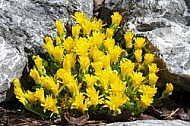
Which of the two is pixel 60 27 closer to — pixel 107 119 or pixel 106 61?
pixel 106 61

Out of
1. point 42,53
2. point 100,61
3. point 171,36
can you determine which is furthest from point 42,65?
point 171,36

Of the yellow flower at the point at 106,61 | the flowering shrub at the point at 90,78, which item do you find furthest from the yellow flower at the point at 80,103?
the yellow flower at the point at 106,61

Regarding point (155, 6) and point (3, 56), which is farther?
point (155, 6)

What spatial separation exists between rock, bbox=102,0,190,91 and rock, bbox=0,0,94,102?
522mm

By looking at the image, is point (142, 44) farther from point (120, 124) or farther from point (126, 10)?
point (120, 124)

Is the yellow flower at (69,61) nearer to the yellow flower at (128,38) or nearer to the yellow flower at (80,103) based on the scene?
the yellow flower at (80,103)

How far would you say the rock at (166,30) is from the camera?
161 inches

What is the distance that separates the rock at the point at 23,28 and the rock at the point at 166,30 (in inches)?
20.5

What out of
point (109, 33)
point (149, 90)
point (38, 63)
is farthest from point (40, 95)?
point (109, 33)

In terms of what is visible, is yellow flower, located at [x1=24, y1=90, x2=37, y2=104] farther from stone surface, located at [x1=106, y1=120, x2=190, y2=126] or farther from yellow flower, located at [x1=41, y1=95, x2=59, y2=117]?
stone surface, located at [x1=106, y1=120, x2=190, y2=126]

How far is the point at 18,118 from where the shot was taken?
13.1 ft

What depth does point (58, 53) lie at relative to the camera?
3.96 metres

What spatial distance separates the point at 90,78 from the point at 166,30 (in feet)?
3.35

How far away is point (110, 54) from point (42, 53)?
68 cm
